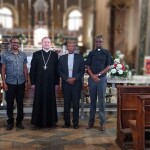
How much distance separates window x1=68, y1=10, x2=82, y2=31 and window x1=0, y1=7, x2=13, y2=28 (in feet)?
11.2

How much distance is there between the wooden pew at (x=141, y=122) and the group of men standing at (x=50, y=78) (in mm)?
1549

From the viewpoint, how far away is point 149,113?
5.04m

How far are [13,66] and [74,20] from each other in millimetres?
16689

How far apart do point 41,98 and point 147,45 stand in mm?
6767

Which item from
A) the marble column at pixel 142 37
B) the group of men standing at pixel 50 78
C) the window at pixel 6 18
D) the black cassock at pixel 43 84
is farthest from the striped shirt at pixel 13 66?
the window at pixel 6 18

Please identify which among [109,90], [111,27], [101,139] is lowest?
[101,139]

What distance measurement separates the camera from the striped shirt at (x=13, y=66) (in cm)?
644

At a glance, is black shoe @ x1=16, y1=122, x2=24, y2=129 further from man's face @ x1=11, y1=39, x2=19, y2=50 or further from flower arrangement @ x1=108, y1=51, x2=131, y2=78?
flower arrangement @ x1=108, y1=51, x2=131, y2=78

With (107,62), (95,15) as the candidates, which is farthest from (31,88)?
(95,15)

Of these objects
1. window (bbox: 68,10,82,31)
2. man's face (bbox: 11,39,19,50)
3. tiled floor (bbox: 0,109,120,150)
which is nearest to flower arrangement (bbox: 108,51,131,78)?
tiled floor (bbox: 0,109,120,150)

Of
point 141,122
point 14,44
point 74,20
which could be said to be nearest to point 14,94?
point 14,44

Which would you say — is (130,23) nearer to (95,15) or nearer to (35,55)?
(95,15)

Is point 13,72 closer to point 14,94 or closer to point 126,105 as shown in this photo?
point 14,94

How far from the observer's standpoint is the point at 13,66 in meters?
6.44
